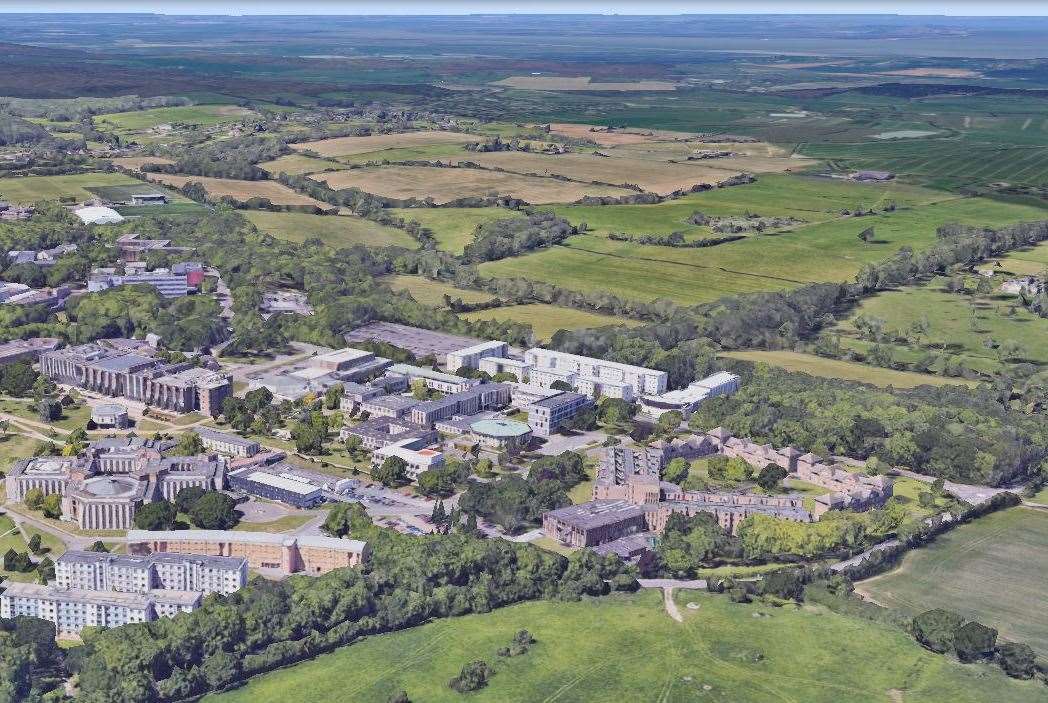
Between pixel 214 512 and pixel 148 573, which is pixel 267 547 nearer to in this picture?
pixel 214 512

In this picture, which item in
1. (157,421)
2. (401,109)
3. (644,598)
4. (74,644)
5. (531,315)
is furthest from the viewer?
(401,109)

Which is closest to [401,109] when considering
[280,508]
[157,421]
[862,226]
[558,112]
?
→ [558,112]

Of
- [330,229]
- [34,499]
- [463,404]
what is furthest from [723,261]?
[34,499]

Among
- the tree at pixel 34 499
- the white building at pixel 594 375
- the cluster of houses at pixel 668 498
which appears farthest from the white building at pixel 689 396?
the tree at pixel 34 499

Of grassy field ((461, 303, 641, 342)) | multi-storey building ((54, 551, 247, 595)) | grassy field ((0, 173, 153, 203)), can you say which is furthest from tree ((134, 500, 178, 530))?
grassy field ((0, 173, 153, 203))

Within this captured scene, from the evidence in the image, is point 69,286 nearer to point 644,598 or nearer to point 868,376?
point 868,376

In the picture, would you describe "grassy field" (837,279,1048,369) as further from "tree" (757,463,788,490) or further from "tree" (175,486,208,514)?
"tree" (175,486,208,514)
